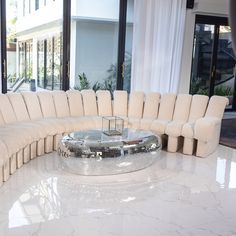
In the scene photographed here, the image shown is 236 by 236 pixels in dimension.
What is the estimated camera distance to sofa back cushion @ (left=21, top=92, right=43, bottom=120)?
4492 mm

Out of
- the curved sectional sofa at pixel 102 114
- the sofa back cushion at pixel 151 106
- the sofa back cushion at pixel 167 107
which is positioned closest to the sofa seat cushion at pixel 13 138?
the curved sectional sofa at pixel 102 114

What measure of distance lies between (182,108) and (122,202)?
2.37m

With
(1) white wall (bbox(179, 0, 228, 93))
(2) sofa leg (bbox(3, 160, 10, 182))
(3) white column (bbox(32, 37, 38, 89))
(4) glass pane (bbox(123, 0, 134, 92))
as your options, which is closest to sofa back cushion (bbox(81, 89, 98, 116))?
(3) white column (bbox(32, 37, 38, 89))

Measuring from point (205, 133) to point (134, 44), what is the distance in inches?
104

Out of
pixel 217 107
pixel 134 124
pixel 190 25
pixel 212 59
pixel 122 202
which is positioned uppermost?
pixel 190 25

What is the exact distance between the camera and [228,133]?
238 inches

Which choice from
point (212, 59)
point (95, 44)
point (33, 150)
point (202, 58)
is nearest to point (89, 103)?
point (33, 150)

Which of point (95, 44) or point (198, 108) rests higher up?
point (95, 44)

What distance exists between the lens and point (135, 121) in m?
4.87

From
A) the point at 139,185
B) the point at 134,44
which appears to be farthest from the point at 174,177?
the point at 134,44

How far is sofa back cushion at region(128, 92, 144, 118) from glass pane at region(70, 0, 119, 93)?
1364 millimetres

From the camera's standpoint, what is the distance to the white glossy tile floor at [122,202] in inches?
98.8

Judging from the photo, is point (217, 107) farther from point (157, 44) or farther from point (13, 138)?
point (13, 138)

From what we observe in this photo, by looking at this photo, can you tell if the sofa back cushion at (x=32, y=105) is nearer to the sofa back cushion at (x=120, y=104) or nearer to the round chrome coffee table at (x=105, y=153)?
the round chrome coffee table at (x=105, y=153)
